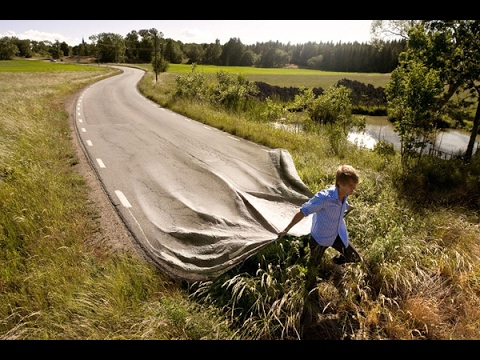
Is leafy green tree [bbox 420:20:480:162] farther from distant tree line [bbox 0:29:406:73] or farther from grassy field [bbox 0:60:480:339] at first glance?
distant tree line [bbox 0:29:406:73]

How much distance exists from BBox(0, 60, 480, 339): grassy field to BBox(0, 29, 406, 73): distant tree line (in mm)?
76130

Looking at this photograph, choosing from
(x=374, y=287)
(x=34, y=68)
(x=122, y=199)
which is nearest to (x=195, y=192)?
(x=122, y=199)

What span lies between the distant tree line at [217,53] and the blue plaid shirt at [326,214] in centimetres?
7718

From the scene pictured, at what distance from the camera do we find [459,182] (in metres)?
7.00

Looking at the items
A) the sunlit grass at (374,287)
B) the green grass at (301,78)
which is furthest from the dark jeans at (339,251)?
the green grass at (301,78)

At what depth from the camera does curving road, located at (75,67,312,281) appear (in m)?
4.30

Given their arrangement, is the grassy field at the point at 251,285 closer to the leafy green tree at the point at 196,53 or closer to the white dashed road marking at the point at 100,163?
the white dashed road marking at the point at 100,163

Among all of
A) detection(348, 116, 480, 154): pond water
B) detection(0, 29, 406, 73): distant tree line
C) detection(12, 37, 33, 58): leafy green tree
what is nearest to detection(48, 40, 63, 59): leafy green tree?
detection(0, 29, 406, 73): distant tree line

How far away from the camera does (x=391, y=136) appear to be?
20359 mm

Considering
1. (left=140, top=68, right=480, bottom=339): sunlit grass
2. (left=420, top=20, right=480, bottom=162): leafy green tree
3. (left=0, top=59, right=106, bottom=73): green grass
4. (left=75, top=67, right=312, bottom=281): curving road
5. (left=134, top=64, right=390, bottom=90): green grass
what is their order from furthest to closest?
(left=0, top=59, right=106, bottom=73): green grass → (left=134, top=64, right=390, bottom=90): green grass → (left=420, top=20, right=480, bottom=162): leafy green tree → (left=75, top=67, right=312, bottom=281): curving road → (left=140, top=68, right=480, bottom=339): sunlit grass

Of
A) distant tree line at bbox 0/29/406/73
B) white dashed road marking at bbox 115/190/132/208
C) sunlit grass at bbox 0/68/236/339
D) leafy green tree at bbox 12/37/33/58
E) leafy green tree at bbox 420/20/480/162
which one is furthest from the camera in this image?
leafy green tree at bbox 12/37/33/58

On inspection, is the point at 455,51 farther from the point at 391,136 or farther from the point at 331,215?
the point at 391,136
